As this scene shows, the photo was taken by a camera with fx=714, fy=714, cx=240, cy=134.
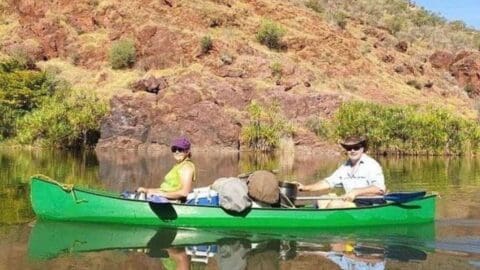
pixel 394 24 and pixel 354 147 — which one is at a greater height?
pixel 394 24

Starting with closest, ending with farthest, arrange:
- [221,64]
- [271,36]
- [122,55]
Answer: [221,64] → [122,55] → [271,36]

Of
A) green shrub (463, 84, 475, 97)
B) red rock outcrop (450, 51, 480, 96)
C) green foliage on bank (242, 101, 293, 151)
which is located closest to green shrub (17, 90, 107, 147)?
green foliage on bank (242, 101, 293, 151)

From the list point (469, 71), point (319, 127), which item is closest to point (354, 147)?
point (319, 127)

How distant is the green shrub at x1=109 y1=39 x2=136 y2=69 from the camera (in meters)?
56.5

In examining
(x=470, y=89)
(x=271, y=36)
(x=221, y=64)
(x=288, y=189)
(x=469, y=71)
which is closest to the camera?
(x=288, y=189)

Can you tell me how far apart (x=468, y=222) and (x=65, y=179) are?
42.9ft

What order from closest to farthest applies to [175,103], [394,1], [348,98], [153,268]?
[153,268] < [175,103] < [348,98] < [394,1]

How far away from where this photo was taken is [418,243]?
12.6 meters

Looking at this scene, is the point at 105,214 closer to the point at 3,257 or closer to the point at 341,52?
the point at 3,257

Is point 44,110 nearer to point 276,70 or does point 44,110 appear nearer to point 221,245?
point 276,70

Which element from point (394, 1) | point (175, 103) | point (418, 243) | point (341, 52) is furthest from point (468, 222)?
point (394, 1)

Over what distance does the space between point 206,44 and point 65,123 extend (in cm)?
1428

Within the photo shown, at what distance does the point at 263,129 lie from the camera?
47.1 metres

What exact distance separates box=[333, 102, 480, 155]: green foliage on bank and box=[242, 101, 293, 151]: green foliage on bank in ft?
12.2
